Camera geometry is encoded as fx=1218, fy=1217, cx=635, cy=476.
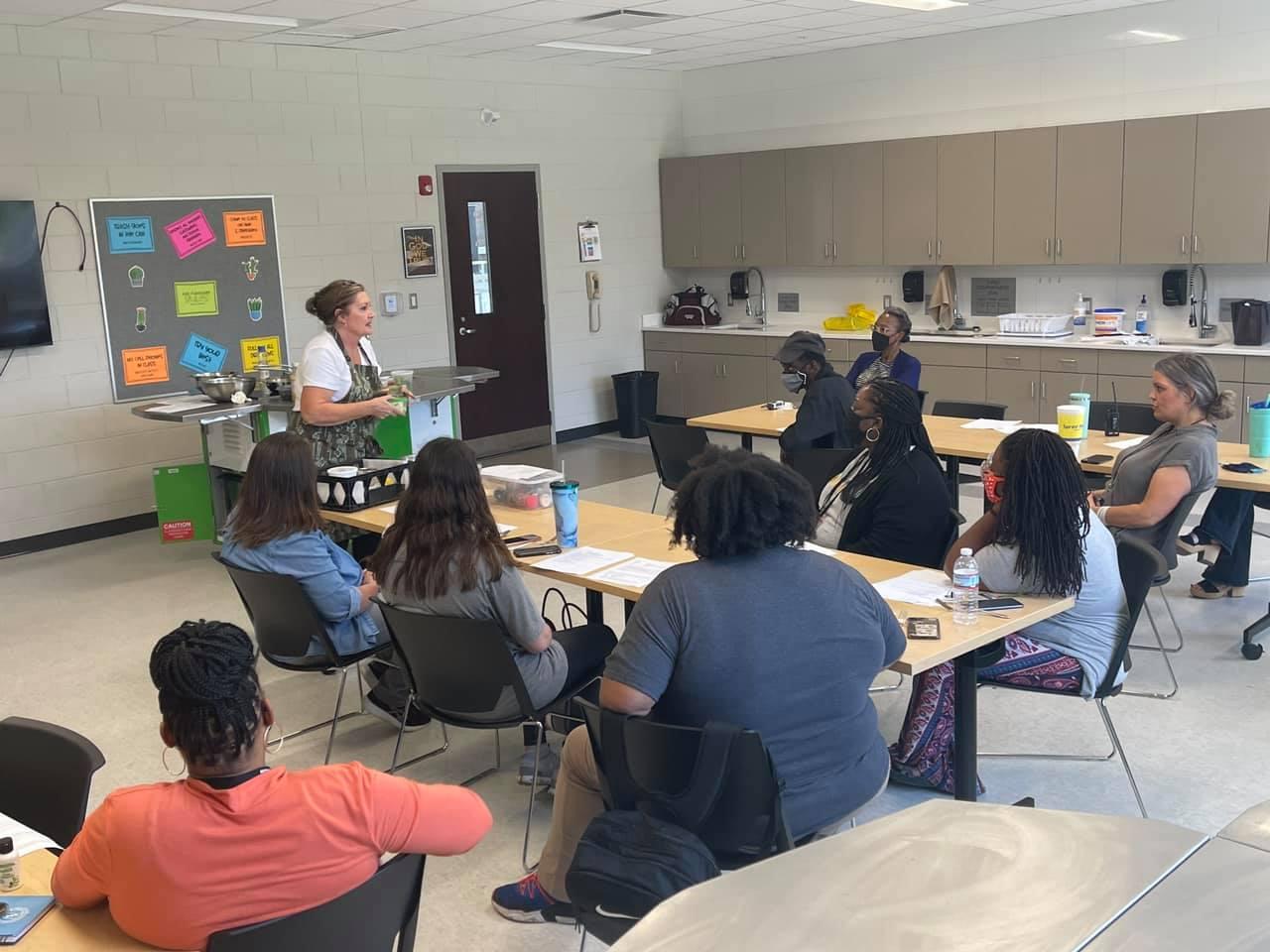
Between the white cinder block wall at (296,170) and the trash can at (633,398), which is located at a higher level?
the white cinder block wall at (296,170)

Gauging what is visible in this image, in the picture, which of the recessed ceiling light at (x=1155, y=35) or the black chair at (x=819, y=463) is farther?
the recessed ceiling light at (x=1155, y=35)

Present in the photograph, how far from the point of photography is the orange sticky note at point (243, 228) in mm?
7492

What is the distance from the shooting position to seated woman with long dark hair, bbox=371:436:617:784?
3.24 m

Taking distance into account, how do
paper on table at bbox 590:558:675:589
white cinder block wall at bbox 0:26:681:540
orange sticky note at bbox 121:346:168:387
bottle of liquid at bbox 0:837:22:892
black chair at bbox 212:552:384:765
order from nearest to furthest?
1. bottle of liquid at bbox 0:837:22:892
2. paper on table at bbox 590:558:675:589
3. black chair at bbox 212:552:384:765
4. white cinder block wall at bbox 0:26:681:540
5. orange sticky note at bbox 121:346:168:387

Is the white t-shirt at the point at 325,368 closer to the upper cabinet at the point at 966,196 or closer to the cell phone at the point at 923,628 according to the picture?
the cell phone at the point at 923,628

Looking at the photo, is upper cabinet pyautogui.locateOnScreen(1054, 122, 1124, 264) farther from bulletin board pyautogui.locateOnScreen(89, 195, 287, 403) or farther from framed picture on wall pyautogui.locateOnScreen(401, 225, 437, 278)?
bulletin board pyautogui.locateOnScreen(89, 195, 287, 403)

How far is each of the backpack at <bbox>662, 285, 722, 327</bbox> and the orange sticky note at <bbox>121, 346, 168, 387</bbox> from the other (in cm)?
423

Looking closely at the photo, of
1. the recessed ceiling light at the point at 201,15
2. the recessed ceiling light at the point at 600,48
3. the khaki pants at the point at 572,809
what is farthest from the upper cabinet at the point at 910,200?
the khaki pants at the point at 572,809

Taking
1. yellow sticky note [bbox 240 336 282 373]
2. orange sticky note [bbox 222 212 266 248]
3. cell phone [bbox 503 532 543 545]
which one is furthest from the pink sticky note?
cell phone [bbox 503 532 543 545]

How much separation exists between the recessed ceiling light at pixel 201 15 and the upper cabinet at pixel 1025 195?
14.9ft

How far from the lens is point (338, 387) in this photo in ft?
17.1

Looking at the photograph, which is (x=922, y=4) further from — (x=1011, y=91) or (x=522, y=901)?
(x=522, y=901)

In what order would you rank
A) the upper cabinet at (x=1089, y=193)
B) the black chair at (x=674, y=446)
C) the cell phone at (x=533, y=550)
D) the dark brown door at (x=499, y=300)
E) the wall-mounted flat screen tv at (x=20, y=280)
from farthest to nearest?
1. the dark brown door at (x=499, y=300)
2. the upper cabinet at (x=1089, y=193)
3. the wall-mounted flat screen tv at (x=20, y=280)
4. the black chair at (x=674, y=446)
5. the cell phone at (x=533, y=550)

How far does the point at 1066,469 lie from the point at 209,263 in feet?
19.0
